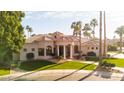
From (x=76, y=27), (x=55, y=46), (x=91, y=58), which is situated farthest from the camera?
(x=91, y=58)

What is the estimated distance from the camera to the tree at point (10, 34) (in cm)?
698

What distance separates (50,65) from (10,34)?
3.60 ft

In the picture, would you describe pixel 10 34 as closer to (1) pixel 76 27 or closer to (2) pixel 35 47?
(2) pixel 35 47

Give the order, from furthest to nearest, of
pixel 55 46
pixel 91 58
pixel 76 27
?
pixel 91 58 < pixel 55 46 < pixel 76 27

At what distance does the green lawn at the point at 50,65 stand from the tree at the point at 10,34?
387mm

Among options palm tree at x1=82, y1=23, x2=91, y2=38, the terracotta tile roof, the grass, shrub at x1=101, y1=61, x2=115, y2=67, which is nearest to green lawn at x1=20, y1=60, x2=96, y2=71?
shrub at x1=101, y1=61, x2=115, y2=67

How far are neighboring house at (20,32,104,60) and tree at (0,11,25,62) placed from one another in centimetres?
16

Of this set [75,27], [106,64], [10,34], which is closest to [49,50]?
[75,27]

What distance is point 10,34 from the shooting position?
23.1 ft

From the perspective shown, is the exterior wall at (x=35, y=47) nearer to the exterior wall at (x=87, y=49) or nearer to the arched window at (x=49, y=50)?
the arched window at (x=49, y=50)

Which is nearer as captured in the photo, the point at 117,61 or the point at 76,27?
the point at 76,27

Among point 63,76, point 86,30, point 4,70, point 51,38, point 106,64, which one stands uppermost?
point 86,30

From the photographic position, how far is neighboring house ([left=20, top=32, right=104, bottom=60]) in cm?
705

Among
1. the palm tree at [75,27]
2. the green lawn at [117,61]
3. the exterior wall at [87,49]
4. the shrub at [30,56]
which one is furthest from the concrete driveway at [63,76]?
the palm tree at [75,27]
